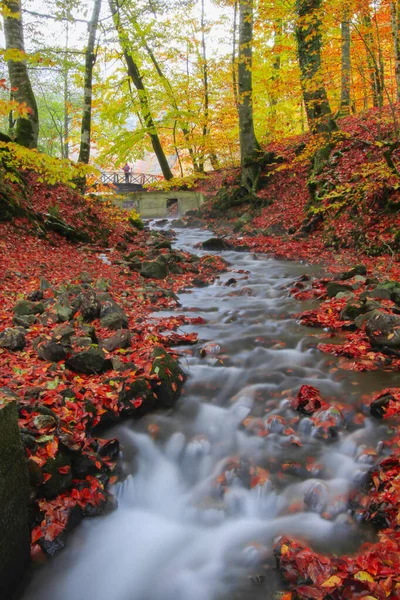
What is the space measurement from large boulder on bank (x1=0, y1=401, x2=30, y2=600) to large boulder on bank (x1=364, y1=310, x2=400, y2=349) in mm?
4180

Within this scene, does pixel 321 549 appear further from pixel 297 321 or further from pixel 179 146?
pixel 179 146

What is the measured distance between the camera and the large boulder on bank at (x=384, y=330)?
4809mm

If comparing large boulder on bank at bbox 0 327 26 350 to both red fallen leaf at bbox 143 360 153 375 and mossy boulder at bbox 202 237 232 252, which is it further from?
mossy boulder at bbox 202 237 232 252

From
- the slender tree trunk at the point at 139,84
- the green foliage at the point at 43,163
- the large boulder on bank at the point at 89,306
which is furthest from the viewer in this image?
the slender tree trunk at the point at 139,84

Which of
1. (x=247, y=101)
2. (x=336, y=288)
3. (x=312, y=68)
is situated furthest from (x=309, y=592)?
(x=247, y=101)

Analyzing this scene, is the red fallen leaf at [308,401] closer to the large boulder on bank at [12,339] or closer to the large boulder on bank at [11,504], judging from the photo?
the large boulder on bank at [11,504]

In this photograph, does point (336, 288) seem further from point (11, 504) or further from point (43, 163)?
point (43, 163)

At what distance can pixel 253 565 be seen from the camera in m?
2.80

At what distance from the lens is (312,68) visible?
11242 mm

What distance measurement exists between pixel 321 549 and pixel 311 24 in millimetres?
12376

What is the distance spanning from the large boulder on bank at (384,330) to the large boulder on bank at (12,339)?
4326 mm

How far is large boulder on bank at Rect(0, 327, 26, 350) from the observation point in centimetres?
454

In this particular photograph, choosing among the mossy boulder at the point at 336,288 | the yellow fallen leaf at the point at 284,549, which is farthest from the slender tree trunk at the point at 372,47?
the yellow fallen leaf at the point at 284,549

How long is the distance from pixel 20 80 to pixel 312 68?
794cm
